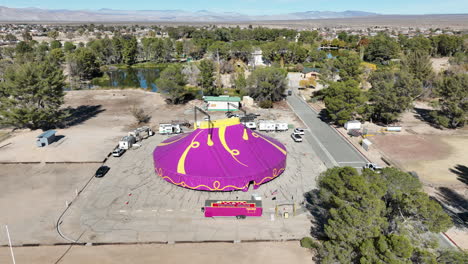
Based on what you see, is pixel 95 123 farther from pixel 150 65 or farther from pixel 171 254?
pixel 150 65

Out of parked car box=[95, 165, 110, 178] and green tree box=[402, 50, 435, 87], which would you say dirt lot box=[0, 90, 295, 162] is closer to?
parked car box=[95, 165, 110, 178]

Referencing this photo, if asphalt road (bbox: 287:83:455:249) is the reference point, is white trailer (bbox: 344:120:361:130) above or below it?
above

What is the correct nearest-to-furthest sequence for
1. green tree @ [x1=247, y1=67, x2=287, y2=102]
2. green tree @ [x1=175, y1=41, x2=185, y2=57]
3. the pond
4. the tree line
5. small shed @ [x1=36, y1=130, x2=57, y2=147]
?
the tree line
small shed @ [x1=36, y1=130, x2=57, y2=147]
green tree @ [x1=247, y1=67, x2=287, y2=102]
the pond
green tree @ [x1=175, y1=41, x2=185, y2=57]

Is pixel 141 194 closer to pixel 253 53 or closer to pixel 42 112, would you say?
pixel 42 112

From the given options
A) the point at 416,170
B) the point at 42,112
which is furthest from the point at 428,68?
the point at 42,112

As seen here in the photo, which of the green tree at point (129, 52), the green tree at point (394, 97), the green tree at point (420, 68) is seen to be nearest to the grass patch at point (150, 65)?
the green tree at point (129, 52)

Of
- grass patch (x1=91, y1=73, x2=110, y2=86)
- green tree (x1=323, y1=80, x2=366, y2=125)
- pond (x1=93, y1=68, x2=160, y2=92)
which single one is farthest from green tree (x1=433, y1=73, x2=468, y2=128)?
grass patch (x1=91, y1=73, x2=110, y2=86)
